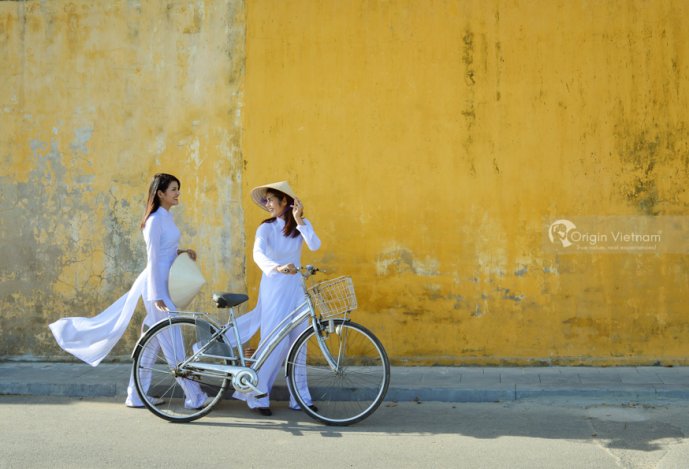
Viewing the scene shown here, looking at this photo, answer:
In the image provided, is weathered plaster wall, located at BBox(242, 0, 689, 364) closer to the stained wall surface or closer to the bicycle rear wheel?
→ the stained wall surface

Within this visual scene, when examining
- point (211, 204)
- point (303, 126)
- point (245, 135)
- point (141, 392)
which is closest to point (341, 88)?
point (303, 126)

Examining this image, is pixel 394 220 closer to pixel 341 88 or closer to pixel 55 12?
pixel 341 88

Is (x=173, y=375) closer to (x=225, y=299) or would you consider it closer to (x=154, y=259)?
(x=225, y=299)

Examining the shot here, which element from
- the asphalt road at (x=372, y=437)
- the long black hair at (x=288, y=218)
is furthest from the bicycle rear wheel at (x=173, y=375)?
the long black hair at (x=288, y=218)

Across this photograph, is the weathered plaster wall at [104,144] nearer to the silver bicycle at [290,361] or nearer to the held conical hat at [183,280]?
the held conical hat at [183,280]

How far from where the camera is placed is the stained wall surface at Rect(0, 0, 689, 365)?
8.30m

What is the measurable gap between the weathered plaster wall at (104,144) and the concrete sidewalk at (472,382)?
0.89 metres

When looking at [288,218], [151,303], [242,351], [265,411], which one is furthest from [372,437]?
[151,303]

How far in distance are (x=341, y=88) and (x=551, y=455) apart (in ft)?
14.9

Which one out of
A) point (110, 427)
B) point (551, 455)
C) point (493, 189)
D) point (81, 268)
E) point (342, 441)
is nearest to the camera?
point (551, 455)

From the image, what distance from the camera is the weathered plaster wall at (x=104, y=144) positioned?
8.87 m

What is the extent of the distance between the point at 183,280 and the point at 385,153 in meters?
2.76

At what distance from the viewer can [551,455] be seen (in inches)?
216

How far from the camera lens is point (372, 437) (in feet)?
19.8
